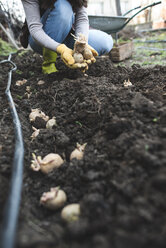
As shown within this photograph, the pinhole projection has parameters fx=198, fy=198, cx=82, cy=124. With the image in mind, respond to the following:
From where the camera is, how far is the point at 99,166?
137 cm

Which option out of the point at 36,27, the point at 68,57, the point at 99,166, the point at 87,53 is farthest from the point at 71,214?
the point at 36,27

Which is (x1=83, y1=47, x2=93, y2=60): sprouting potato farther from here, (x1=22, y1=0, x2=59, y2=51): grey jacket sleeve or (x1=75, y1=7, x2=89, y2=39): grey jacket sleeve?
(x1=75, y1=7, x2=89, y2=39): grey jacket sleeve

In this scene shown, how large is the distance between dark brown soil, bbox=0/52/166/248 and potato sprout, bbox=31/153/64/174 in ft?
0.15

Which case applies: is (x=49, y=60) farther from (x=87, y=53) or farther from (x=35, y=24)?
(x=87, y=53)

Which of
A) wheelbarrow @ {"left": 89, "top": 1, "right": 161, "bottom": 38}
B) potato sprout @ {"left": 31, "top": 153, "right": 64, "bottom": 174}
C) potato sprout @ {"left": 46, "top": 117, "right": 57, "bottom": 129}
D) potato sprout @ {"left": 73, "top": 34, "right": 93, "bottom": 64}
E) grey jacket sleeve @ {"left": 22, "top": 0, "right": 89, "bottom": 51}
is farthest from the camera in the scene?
wheelbarrow @ {"left": 89, "top": 1, "right": 161, "bottom": 38}

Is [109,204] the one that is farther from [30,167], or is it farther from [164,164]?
[30,167]

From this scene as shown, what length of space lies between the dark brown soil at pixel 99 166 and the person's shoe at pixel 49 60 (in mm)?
690

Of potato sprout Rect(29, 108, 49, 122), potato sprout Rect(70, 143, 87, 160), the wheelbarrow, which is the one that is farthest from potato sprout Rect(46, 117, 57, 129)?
the wheelbarrow

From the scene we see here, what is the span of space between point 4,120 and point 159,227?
1.75m

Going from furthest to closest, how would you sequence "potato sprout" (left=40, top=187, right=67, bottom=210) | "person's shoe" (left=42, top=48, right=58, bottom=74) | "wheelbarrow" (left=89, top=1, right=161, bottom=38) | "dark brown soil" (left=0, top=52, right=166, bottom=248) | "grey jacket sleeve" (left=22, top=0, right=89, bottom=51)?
"wheelbarrow" (left=89, top=1, right=161, bottom=38) → "person's shoe" (left=42, top=48, right=58, bottom=74) → "grey jacket sleeve" (left=22, top=0, right=89, bottom=51) → "potato sprout" (left=40, top=187, right=67, bottom=210) → "dark brown soil" (left=0, top=52, right=166, bottom=248)

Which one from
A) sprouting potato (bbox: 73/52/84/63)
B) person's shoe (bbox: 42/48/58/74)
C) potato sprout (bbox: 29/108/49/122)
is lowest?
potato sprout (bbox: 29/108/49/122)

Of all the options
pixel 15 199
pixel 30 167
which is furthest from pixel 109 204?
pixel 30 167

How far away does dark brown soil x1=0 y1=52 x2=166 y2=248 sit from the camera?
94 centimetres

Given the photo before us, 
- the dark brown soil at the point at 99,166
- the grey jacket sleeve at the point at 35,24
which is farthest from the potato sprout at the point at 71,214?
the grey jacket sleeve at the point at 35,24
